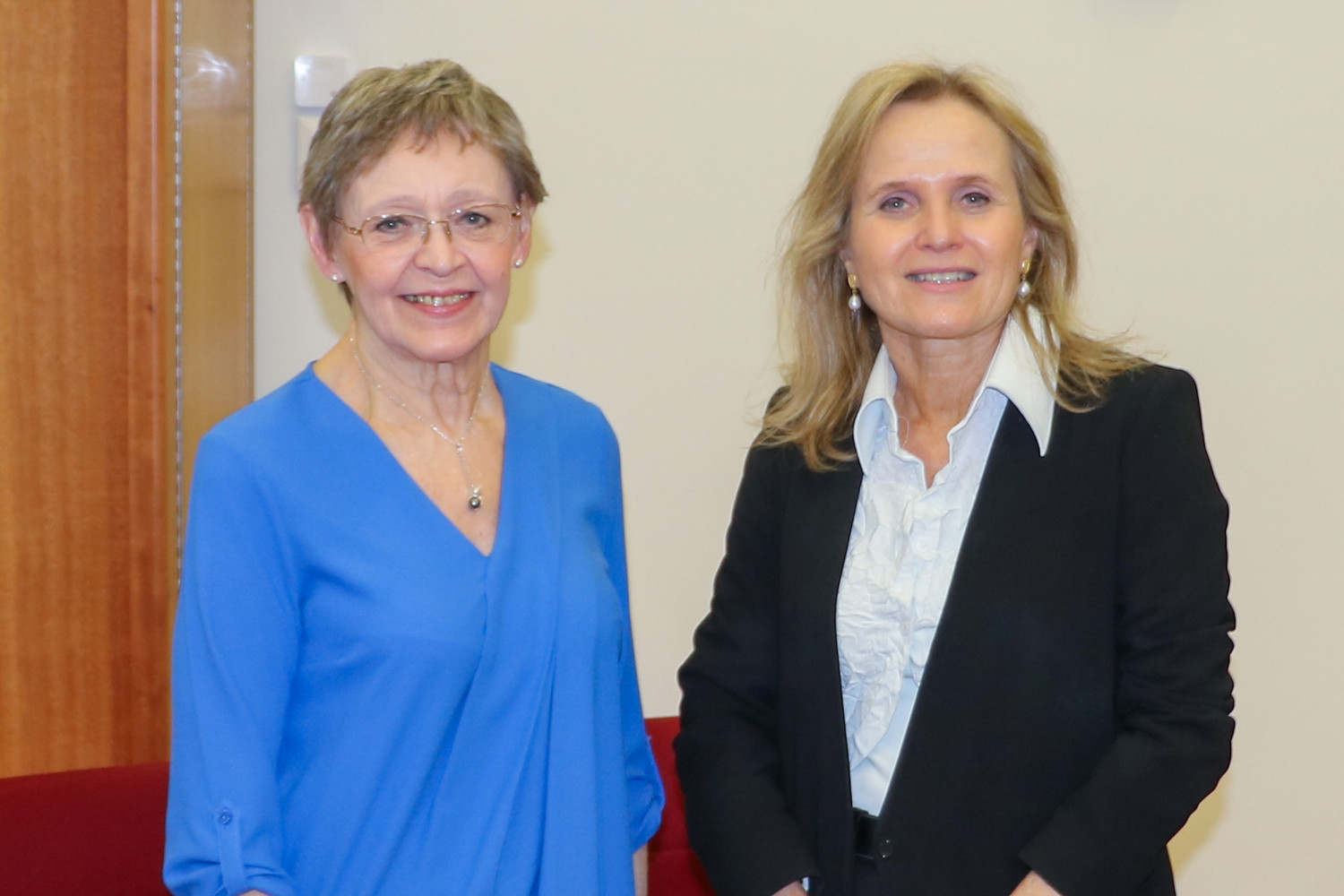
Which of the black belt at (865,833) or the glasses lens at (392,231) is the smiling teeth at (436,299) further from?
the black belt at (865,833)

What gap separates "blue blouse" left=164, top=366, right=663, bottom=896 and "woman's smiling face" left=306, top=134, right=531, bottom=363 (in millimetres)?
131

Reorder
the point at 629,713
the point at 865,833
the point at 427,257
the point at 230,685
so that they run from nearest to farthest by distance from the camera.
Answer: the point at 230,685, the point at 427,257, the point at 865,833, the point at 629,713

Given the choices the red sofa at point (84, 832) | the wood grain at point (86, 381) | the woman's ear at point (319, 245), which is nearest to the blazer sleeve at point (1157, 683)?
the woman's ear at point (319, 245)

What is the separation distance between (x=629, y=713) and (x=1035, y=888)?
562mm

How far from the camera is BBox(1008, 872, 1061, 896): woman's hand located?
64.3 inches

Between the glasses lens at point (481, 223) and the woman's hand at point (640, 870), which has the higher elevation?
the glasses lens at point (481, 223)

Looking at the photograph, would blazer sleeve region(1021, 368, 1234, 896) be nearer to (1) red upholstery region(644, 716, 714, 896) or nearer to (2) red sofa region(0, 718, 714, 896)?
(1) red upholstery region(644, 716, 714, 896)

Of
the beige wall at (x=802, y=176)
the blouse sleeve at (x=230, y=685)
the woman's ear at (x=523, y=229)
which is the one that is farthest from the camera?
the beige wall at (x=802, y=176)

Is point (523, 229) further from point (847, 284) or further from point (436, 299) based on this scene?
point (847, 284)

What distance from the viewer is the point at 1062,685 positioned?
166cm

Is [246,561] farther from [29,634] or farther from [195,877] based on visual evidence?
[29,634]

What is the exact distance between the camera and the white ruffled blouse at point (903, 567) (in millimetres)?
1734

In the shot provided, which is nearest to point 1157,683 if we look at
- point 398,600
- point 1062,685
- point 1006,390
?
point 1062,685

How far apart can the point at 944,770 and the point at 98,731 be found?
1424mm
